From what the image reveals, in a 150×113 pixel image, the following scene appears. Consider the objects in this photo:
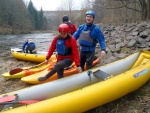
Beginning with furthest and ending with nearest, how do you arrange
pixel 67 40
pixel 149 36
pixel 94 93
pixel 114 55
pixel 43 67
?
pixel 149 36
pixel 114 55
pixel 43 67
pixel 67 40
pixel 94 93

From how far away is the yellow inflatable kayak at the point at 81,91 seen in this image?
2834 mm

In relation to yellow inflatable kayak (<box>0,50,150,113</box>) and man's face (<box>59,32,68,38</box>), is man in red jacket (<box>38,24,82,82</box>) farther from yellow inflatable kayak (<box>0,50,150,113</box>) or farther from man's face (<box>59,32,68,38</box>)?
yellow inflatable kayak (<box>0,50,150,113</box>)

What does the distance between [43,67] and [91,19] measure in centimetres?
210

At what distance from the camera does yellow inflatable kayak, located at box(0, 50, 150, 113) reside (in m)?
2.83

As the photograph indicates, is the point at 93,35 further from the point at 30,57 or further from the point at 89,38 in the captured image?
the point at 30,57

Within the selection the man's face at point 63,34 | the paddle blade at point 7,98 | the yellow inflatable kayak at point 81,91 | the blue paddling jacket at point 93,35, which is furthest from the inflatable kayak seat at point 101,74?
the paddle blade at point 7,98

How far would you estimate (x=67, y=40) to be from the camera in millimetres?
3820

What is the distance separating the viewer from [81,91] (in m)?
3.07

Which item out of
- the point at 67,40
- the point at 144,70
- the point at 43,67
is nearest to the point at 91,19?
the point at 67,40

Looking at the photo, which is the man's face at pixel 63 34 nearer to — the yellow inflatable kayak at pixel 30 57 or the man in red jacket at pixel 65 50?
the man in red jacket at pixel 65 50

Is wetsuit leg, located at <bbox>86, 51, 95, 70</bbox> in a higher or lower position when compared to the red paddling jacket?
lower

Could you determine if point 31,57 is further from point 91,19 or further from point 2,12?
point 2,12

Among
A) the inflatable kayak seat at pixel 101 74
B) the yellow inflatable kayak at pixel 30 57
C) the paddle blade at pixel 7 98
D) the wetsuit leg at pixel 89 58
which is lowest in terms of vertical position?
the yellow inflatable kayak at pixel 30 57

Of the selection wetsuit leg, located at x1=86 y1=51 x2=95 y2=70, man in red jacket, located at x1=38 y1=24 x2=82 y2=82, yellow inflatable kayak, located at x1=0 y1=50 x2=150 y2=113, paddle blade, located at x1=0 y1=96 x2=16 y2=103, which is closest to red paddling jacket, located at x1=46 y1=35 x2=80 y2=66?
man in red jacket, located at x1=38 y1=24 x2=82 y2=82
